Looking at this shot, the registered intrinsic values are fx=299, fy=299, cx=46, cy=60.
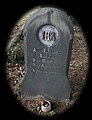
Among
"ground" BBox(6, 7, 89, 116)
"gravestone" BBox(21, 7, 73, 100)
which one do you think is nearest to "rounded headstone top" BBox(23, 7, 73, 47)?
"gravestone" BBox(21, 7, 73, 100)

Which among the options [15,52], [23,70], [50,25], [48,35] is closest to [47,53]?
[48,35]

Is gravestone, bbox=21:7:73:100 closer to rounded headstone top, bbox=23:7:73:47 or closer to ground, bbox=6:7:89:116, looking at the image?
rounded headstone top, bbox=23:7:73:47

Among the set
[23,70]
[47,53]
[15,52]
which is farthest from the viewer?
[15,52]

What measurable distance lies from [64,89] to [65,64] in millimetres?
501

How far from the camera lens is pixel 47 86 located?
4848mm

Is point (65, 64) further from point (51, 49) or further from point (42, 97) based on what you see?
point (42, 97)

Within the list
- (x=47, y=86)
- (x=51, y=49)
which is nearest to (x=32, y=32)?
(x=51, y=49)

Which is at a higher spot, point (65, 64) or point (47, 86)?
point (65, 64)

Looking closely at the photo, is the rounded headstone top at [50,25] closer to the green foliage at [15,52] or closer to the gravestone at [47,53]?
the gravestone at [47,53]

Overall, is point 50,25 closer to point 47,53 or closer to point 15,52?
point 47,53

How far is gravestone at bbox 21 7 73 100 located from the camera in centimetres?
416

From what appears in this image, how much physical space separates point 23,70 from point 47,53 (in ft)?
3.10

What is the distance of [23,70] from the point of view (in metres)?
5.28

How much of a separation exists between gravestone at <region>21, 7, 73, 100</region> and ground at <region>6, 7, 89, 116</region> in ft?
0.42
